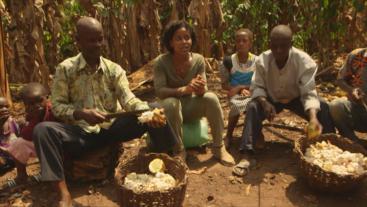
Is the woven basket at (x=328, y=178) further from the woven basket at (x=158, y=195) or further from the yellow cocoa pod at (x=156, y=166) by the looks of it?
the yellow cocoa pod at (x=156, y=166)

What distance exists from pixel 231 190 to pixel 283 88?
1.12 m

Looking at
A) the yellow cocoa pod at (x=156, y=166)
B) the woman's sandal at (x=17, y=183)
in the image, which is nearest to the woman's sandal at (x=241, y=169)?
the yellow cocoa pod at (x=156, y=166)

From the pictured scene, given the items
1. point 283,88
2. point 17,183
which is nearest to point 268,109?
point 283,88

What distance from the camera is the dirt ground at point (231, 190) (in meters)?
3.41

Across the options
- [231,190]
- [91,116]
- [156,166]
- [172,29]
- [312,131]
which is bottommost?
[231,190]

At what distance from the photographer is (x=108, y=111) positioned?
3.66 meters

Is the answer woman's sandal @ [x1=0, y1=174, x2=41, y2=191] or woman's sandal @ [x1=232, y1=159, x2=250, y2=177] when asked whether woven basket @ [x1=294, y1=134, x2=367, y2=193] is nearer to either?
woman's sandal @ [x1=232, y1=159, x2=250, y2=177]

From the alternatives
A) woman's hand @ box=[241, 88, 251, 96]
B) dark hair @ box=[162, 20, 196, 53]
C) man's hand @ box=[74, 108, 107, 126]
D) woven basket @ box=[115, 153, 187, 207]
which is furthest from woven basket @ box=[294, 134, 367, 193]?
man's hand @ box=[74, 108, 107, 126]

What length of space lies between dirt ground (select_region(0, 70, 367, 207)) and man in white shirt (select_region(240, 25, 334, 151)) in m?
0.33

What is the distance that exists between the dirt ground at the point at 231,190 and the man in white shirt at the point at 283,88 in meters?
0.33

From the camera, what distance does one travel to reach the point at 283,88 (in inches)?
157

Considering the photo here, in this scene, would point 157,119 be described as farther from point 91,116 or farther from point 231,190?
point 231,190

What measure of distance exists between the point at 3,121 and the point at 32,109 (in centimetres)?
40

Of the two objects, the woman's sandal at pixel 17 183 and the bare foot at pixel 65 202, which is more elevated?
the bare foot at pixel 65 202
